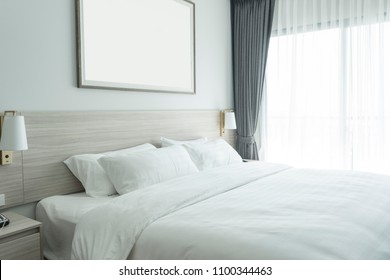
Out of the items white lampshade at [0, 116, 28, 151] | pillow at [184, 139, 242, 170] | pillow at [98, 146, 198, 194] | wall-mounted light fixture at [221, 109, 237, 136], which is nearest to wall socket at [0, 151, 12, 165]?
white lampshade at [0, 116, 28, 151]

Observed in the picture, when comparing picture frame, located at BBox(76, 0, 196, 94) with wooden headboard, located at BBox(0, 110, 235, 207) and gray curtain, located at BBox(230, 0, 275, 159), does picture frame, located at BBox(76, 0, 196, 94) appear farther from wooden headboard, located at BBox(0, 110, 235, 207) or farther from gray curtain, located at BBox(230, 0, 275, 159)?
gray curtain, located at BBox(230, 0, 275, 159)

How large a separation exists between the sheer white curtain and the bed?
1187 millimetres

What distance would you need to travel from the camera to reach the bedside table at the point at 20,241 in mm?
1736

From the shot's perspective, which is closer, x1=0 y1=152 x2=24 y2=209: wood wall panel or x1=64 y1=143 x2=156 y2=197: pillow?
x1=0 y1=152 x2=24 y2=209: wood wall panel

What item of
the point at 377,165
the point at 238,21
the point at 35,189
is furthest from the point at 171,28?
the point at 377,165

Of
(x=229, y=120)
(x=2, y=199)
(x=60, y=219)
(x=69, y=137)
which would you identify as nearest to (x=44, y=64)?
(x=69, y=137)

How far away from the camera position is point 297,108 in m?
3.93

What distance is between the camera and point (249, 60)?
4.12 m

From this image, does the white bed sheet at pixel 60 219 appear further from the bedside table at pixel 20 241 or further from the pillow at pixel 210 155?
the pillow at pixel 210 155

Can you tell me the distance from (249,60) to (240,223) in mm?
2885

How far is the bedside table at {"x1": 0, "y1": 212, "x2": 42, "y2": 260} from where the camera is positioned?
5.70 feet

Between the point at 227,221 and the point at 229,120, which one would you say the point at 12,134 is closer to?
the point at 227,221
